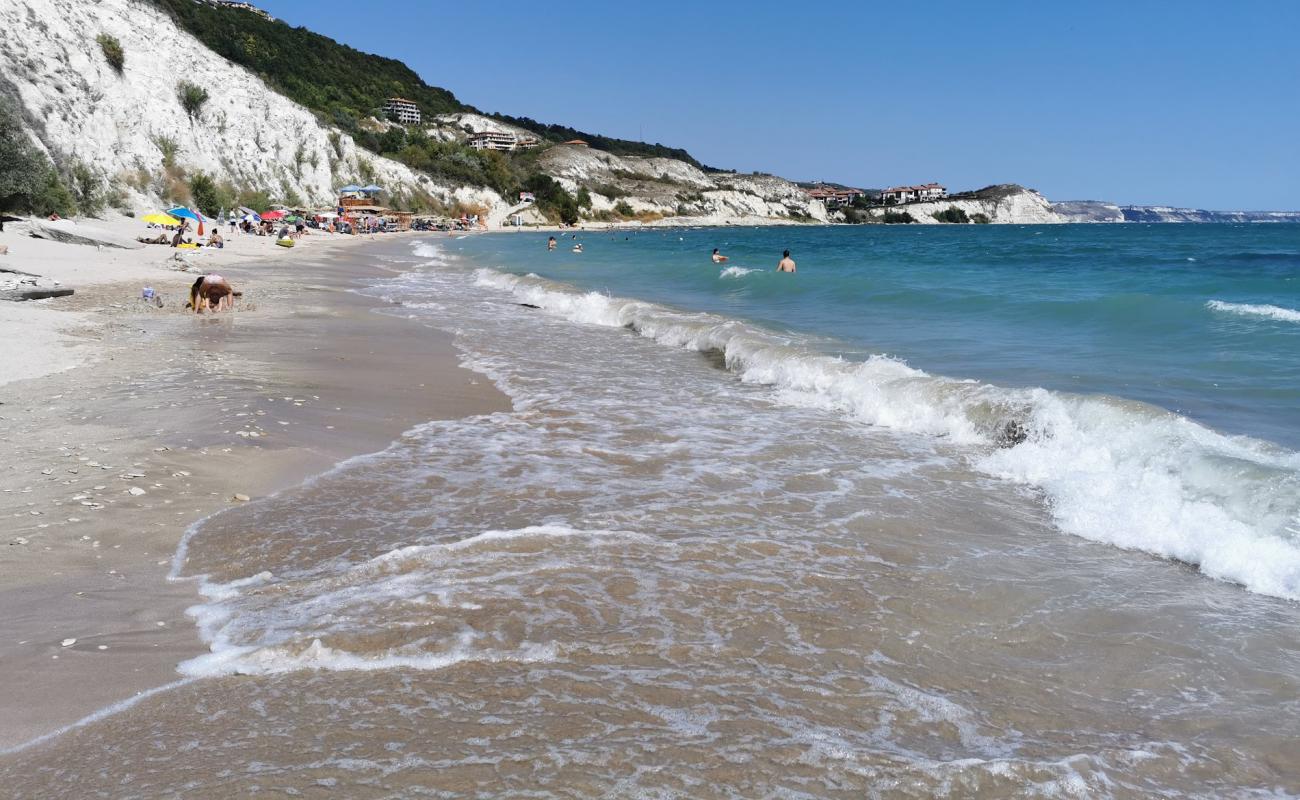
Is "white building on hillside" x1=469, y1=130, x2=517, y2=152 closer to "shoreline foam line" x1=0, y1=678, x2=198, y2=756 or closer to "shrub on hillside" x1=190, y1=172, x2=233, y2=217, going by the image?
"shrub on hillside" x1=190, y1=172, x2=233, y2=217

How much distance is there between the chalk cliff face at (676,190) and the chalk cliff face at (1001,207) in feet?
69.7

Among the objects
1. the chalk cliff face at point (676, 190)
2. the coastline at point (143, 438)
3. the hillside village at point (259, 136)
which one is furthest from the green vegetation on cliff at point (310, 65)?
the coastline at point (143, 438)

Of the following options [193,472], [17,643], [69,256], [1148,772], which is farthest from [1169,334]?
[69,256]

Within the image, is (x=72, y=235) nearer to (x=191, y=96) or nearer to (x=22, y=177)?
(x=22, y=177)

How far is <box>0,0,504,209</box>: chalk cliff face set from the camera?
37.0m

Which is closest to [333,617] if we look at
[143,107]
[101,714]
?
[101,714]

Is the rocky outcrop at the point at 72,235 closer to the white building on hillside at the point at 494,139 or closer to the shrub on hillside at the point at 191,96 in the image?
the shrub on hillside at the point at 191,96

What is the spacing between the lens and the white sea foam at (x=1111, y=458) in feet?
18.1

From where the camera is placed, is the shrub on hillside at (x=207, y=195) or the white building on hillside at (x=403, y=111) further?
the white building on hillside at (x=403, y=111)

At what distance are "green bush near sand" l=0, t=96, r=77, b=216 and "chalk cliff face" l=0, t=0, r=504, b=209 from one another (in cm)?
695

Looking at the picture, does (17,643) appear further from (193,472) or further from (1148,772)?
(1148,772)

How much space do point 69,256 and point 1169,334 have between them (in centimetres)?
2577

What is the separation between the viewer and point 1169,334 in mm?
15656

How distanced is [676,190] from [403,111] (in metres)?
51.8
